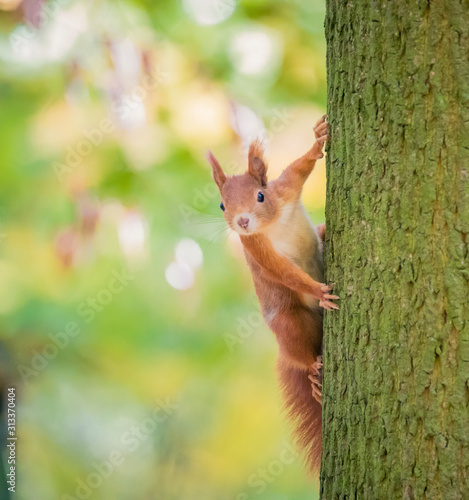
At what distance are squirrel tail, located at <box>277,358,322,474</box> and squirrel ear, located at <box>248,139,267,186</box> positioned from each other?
75 cm

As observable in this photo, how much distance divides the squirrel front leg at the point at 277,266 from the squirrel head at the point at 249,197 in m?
0.06

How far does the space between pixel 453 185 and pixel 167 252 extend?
226 centimetres

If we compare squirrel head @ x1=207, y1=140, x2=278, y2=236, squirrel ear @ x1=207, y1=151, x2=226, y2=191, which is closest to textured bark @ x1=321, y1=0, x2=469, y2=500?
squirrel head @ x1=207, y1=140, x2=278, y2=236

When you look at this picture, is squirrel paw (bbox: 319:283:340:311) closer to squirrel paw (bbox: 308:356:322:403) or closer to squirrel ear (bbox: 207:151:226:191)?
squirrel paw (bbox: 308:356:322:403)

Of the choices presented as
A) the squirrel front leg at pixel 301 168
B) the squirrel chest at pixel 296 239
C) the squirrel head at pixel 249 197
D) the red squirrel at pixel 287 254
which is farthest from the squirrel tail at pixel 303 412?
the squirrel front leg at pixel 301 168

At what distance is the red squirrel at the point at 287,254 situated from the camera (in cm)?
232

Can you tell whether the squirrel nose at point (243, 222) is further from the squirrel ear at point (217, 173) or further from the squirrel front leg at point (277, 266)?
the squirrel ear at point (217, 173)

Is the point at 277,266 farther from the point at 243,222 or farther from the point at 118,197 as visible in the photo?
the point at 118,197

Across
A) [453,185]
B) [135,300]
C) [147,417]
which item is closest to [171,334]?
[135,300]

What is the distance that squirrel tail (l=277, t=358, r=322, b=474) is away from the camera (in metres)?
2.44

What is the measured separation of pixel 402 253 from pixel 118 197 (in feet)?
7.39

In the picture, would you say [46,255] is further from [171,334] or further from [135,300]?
[171,334]

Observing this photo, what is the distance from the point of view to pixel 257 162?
2412 mm

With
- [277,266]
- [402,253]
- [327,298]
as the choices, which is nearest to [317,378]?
[277,266]
